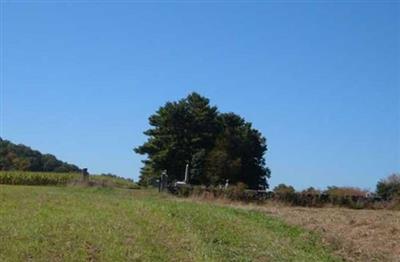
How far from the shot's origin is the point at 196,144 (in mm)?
65250

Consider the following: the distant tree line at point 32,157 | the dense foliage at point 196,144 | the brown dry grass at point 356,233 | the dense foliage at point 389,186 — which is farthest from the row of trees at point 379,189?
the distant tree line at point 32,157

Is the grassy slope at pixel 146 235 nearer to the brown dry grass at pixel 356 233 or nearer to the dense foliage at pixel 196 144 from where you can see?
the brown dry grass at pixel 356 233

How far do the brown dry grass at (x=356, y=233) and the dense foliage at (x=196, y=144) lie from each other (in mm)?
41991

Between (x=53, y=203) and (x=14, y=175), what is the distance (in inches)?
1117

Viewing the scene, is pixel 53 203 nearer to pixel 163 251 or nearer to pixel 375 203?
pixel 163 251

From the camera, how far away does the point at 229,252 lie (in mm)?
13195

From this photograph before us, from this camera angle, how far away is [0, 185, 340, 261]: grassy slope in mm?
12523

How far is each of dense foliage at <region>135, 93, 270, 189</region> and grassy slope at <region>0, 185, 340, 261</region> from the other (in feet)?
141

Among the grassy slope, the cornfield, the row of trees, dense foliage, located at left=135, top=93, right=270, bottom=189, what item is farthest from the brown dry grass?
dense foliage, located at left=135, top=93, right=270, bottom=189

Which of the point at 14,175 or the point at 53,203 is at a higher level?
the point at 14,175

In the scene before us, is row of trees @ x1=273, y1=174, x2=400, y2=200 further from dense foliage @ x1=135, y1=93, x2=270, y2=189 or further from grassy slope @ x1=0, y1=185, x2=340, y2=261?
dense foliage @ x1=135, y1=93, x2=270, y2=189

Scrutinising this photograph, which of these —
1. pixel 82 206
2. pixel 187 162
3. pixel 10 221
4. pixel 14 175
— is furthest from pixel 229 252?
pixel 187 162

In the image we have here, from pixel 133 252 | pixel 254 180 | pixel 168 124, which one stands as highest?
pixel 168 124

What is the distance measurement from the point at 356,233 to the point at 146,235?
5.15 m
